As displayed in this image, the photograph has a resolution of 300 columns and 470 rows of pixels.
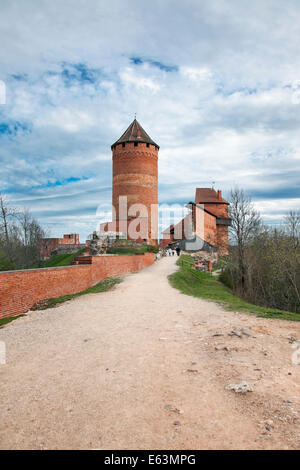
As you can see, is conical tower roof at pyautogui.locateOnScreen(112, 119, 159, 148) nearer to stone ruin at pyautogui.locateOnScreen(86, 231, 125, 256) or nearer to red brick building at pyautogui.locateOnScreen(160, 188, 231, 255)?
red brick building at pyautogui.locateOnScreen(160, 188, 231, 255)

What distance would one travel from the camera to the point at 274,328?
267 inches

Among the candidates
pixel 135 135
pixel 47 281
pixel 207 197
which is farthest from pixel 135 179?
pixel 47 281

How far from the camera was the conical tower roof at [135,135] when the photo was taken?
118ft

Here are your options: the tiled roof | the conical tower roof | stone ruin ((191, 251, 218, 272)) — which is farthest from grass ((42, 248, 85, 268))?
the tiled roof

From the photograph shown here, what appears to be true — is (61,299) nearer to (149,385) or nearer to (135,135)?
(149,385)

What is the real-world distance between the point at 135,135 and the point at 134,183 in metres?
5.84

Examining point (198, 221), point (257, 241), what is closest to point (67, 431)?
point (257, 241)

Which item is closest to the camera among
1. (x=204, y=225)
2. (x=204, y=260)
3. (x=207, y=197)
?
(x=204, y=260)

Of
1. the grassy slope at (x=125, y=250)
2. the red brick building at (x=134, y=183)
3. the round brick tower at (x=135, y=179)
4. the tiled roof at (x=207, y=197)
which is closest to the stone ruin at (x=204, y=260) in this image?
the round brick tower at (x=135, y=179)

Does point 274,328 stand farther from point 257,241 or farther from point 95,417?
point 257,241

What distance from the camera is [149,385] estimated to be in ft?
13.5

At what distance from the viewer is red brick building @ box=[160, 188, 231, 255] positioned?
39281mm

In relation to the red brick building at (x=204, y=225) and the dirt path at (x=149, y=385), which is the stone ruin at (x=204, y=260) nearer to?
the red brick building at (x=204, y=225)
